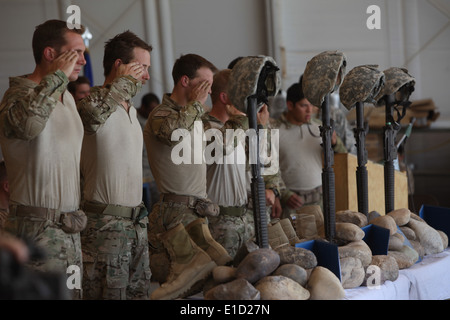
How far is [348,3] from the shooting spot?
7.71 m

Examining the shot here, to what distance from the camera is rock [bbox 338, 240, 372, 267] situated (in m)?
2.55

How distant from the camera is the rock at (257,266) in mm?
2168

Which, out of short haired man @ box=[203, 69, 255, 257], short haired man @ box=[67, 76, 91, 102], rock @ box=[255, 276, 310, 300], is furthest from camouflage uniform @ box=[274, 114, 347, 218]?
rock @ box=[255, 276, 310, 300]

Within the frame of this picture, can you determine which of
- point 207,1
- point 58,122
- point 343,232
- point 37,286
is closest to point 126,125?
point 58,122

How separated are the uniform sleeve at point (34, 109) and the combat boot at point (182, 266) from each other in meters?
0.65

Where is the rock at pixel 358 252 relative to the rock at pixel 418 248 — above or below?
above

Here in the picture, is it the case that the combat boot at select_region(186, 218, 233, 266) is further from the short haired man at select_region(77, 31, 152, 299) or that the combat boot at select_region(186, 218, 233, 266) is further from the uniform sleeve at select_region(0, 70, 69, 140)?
the uniform sleeve at select_region(0, 70, 69, 140)

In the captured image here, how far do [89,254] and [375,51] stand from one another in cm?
582

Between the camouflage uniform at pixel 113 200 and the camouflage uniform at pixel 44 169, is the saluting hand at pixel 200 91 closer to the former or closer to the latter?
the camouflage uniform at pixel 113 200

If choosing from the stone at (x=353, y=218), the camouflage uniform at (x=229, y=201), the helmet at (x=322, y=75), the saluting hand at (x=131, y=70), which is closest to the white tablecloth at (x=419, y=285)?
the stone at (x=353, y=218)

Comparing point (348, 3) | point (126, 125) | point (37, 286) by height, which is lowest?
point (37, 286)

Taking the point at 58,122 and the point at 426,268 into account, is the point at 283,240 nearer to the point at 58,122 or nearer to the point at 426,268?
the point at 426,268

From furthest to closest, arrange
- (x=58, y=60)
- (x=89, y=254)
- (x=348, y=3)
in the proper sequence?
→ (x=348, y=3)
(x=89, y=254)
(x=58, y=60)

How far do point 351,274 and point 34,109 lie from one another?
133cm
